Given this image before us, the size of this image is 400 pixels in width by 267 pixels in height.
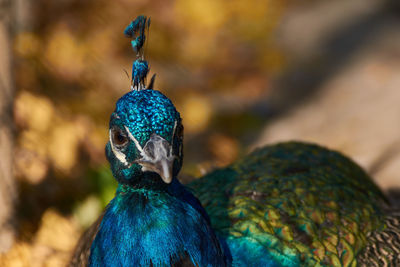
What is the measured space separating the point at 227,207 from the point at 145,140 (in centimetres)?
88

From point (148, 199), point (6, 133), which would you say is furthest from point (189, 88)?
point (148, 199)

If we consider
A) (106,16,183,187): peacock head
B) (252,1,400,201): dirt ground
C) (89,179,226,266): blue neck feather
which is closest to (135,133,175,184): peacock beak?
(106,16,183,187): peacock head

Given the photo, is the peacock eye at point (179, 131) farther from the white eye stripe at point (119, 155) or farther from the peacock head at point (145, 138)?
the white eye stripe at point (119, 155)

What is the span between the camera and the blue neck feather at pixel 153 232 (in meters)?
2.02

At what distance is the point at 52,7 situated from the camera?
655 cm

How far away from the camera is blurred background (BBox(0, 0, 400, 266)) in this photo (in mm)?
3812

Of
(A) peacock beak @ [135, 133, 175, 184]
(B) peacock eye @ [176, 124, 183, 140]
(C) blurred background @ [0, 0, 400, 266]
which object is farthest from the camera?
(C) blurred background @ [0, 0, 400, 266]

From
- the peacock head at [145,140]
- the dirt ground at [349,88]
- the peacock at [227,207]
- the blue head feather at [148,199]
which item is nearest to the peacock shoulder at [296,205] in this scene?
the peacock at [227,207]

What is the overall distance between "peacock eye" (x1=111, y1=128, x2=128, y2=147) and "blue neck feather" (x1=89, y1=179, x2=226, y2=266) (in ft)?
0.73

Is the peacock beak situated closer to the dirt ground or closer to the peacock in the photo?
the peacock

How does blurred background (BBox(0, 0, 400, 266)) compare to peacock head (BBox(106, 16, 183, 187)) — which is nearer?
peacock head (BBox(106, 16, 183, 187))

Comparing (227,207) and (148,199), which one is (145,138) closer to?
(148,199)

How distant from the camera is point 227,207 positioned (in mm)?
2613

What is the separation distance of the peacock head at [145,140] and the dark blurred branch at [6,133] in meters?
1.43
